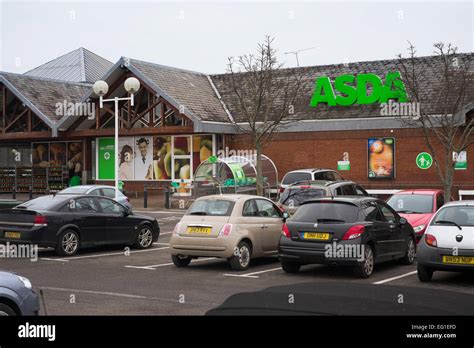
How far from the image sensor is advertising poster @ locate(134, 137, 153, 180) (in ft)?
123

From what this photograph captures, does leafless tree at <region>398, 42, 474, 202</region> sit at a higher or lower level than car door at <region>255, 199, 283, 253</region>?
higher

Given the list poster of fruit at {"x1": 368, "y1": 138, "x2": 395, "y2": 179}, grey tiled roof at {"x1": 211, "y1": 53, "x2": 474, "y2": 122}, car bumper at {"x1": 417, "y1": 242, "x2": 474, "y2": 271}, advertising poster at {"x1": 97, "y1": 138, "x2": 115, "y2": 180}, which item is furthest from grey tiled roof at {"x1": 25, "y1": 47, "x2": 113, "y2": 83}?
car bumper at {"x1": 417, "y1": 242, "x2": 474, "y2": 271}

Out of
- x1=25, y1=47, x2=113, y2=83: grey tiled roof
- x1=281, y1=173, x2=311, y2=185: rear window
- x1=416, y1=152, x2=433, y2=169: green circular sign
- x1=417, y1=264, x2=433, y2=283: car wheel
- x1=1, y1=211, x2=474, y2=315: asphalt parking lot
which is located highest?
x1=25, y1=47, x2=113, y2=83: grey tiled roof

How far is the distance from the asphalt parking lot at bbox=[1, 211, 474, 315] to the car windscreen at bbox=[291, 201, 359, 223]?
3.66ft

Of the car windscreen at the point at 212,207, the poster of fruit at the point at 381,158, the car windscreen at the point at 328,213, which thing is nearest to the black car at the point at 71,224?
the car windscreen at the point at 212,207

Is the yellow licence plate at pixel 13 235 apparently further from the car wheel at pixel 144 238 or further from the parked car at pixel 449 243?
the parked car at pixel 449 243

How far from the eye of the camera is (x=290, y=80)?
36250mm

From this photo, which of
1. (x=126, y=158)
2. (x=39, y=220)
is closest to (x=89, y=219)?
(x=39, y=220)

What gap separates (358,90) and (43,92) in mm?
18490

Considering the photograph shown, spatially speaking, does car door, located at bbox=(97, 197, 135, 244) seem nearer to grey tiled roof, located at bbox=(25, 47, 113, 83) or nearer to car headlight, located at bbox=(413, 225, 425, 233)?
car headlight, located at bbox=(413, 225, 425, 233)

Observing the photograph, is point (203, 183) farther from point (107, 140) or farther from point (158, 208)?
point (107, 140)

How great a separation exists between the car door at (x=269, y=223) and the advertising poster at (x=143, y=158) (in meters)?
22.9

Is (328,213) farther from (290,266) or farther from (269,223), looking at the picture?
(269,223)
